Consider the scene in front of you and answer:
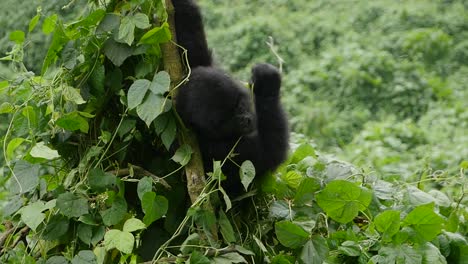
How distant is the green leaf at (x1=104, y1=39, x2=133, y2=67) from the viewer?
236 centimetres

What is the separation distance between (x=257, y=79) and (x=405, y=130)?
15.3 ft

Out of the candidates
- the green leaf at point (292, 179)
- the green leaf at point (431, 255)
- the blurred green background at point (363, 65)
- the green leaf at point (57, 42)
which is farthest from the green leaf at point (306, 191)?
the blurred green background at point (363, 65)

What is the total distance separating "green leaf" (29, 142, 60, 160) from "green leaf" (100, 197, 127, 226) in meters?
0.25

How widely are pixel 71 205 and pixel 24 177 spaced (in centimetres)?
19

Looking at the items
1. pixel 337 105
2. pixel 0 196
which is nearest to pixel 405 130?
pixel 337 105

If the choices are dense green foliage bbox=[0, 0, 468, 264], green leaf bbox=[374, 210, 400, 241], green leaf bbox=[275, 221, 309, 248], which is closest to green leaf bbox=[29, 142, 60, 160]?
dense green foliage bbox=[0, 0, 468, 264]

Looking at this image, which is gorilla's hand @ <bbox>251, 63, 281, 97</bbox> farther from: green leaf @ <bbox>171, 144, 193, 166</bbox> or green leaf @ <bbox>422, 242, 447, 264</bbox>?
green leaf @ <bbox>422, 242, 447, 264</bbox>

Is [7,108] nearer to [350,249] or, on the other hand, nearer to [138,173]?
[138,173]

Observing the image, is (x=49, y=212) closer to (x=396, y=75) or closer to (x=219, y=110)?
(x=219, y=110)

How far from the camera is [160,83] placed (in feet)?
7.34

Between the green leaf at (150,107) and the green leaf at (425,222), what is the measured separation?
92cm

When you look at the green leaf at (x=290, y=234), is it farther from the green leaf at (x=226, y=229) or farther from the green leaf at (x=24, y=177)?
the green leaf at (x=24, y=177)

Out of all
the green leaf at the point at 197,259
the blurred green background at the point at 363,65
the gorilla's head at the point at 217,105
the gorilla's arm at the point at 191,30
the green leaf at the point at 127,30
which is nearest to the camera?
the green leaf at the point at 197,259

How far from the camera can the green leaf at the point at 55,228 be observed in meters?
2.33
